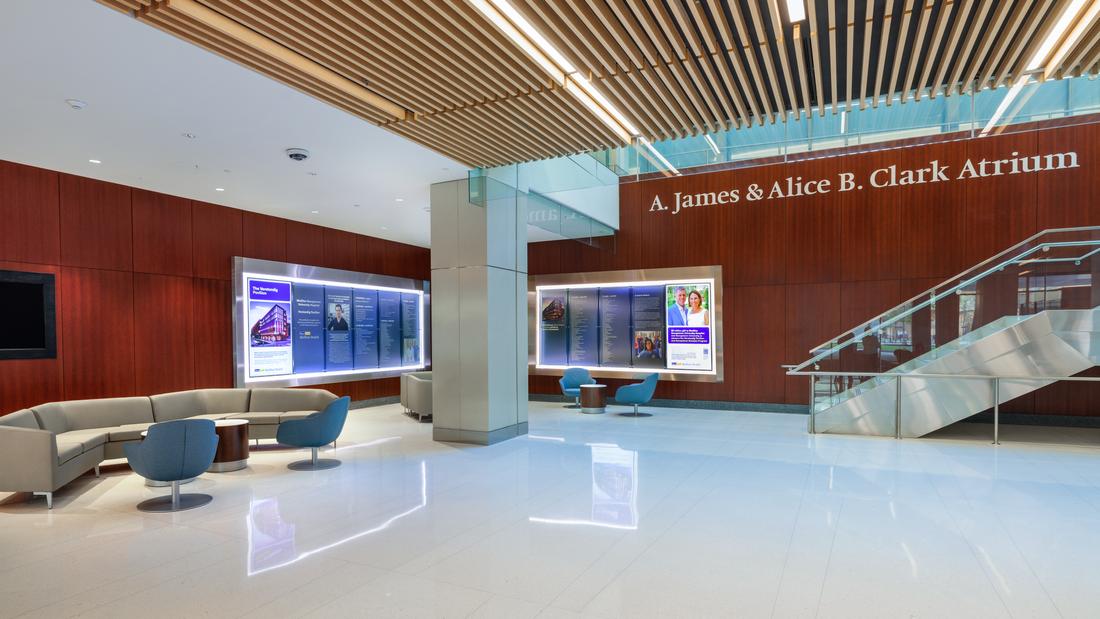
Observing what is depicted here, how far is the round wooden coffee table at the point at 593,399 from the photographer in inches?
439

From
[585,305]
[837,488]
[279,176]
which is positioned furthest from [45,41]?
[585,305]

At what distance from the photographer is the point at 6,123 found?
5734 millimetres

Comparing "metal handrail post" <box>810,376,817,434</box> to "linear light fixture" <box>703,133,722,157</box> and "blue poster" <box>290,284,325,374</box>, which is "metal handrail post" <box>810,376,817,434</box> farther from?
"blue poster" <box>290,284,325,374</box>

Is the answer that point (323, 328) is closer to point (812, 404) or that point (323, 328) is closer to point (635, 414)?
point (635, 414)

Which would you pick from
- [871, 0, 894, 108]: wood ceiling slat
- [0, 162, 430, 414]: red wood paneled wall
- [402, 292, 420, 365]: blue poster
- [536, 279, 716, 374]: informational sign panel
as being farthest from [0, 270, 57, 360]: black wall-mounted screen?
[871, 0, 894, 108]: wood ceiling slat

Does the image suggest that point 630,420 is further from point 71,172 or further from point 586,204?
point 71,172

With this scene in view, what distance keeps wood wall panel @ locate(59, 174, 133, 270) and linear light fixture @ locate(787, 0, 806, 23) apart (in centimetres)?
880

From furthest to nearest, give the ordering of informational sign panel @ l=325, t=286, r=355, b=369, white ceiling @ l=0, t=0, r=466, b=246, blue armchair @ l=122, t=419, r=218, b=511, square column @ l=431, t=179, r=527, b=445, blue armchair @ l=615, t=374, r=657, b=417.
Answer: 1. informational sign panel @ l=325, t=286, r=355, b=369
2. blue armchair @ l=615, t=374, r=657, b=417
3. square column @ l=431, t=179, r=527, b=445
4. blue armchair @ l=122, t=419, r=218, b=511
5. white ceiling @ l=0, t=0, r=466, b=246

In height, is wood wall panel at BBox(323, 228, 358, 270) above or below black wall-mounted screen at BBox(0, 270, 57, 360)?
above

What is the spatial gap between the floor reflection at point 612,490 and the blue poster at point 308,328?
604 cm

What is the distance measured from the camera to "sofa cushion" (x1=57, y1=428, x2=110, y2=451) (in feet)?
20.6

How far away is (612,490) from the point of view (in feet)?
18.5

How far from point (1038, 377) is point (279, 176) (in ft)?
34.4

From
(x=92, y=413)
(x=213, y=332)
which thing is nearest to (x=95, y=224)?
(x=213, y=332)
